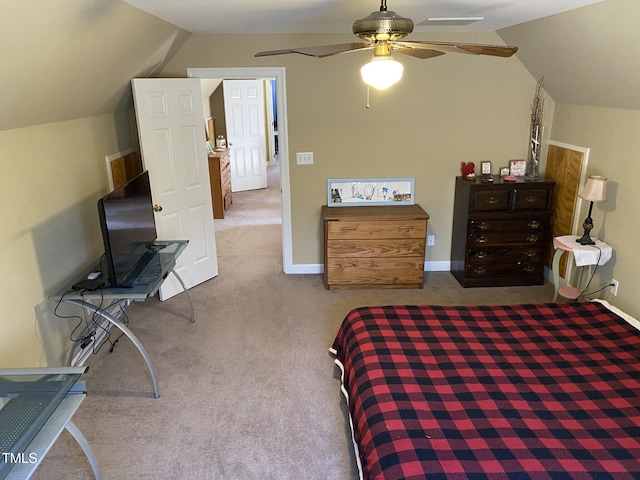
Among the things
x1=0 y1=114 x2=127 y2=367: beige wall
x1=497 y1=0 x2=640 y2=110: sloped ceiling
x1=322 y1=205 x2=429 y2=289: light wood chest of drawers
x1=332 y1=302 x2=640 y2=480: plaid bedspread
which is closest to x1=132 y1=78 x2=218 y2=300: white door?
x1=0 y1=114 x2=127 y2=367: beige wall

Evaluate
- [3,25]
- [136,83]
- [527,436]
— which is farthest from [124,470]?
[136,83]

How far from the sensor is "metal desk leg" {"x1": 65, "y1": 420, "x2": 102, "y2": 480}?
1876 mm

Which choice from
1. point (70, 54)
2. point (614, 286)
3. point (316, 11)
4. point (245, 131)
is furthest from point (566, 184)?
point (245, 131)

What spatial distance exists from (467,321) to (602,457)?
43.2 inches

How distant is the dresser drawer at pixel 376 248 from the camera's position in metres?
4.21

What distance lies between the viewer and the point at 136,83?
3.61 m

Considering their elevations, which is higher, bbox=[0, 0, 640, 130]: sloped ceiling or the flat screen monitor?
bbox=[0, 0, 640, 130]: sloped ceiling

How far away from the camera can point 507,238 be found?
13.8 ft

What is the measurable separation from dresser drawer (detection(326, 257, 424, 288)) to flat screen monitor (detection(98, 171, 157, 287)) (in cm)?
162

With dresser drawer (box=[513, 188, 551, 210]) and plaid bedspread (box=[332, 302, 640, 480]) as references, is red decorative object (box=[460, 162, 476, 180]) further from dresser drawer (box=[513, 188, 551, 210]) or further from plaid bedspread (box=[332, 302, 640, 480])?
plaid bedspread (box=[332, 302, 640, 480])

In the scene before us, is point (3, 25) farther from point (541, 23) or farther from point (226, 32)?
point (541, 23)

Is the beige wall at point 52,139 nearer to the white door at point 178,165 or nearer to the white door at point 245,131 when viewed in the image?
the white door at point 178,165

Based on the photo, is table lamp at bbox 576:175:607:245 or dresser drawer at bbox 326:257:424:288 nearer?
table lamp at bbox 576:175:607:245

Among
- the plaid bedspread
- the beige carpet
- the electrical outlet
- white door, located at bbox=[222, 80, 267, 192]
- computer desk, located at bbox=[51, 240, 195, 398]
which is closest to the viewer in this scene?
the plaid bedspread
